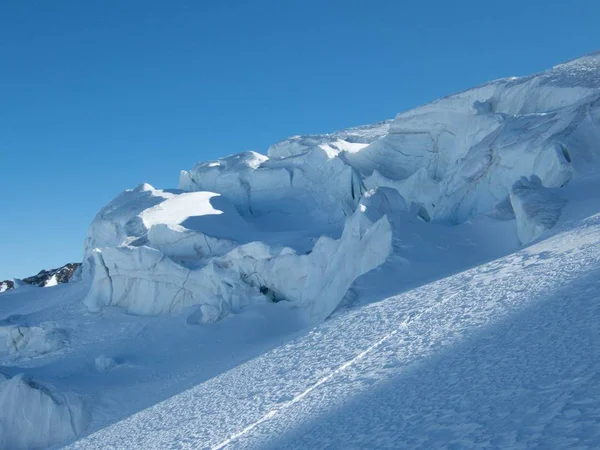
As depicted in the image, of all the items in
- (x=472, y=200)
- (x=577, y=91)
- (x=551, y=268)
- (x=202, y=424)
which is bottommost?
(x=202, y=424)

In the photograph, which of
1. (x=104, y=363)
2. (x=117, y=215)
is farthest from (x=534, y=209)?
(x=117, y=215)

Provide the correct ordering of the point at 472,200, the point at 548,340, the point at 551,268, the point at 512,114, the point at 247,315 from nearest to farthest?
the point at 548,340
the point at 551,268
the point at 247,315
the point at 472,200
the point at 512,114

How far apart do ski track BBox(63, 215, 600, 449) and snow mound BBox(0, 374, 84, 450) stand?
2.72 meters

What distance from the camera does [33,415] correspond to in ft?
37.4

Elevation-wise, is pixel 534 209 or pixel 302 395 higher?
pixel 534 209

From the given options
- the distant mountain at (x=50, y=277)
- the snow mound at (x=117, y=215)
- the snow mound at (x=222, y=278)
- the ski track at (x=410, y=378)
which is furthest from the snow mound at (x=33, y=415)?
the distant mountain at (x=50, y=277)

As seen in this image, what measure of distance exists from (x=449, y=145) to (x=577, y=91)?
192 inches

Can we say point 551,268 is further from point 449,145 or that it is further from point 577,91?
point 449,145

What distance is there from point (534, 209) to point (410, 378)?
274 inches

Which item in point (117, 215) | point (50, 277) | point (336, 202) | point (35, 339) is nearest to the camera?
point (35, 339)

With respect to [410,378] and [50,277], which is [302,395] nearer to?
[410,378]

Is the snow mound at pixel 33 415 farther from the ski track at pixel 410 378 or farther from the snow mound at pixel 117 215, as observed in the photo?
the snow mound at pixel 117 215

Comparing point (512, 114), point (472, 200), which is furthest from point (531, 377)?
point (512, 114)

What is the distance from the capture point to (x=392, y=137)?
22.8 m
